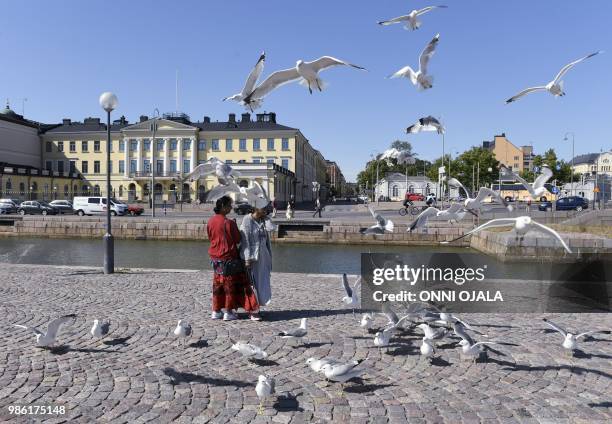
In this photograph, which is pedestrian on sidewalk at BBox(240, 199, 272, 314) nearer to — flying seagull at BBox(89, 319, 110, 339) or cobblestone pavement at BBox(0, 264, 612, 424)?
cobblestone pavement at BBox(0, 264, 612, 424)

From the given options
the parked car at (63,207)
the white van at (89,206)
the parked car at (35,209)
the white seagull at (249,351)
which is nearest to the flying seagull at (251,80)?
the white seagull at (249,351)

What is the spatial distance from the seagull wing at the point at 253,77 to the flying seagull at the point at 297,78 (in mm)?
44

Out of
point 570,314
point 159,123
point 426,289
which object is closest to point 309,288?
point 426,289

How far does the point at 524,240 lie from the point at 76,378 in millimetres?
20685

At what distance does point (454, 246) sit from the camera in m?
28.7

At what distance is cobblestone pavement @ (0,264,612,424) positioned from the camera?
4.44 m

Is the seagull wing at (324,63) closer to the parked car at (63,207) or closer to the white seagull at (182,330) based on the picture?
the white seagull at (182,330)

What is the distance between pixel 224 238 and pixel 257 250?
552mm

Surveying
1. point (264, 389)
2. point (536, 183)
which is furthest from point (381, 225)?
point (264, 389)

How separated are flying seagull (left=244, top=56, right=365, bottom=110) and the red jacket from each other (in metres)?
2.89

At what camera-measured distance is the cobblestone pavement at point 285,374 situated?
444cm

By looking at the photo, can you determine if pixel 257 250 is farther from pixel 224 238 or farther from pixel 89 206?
pixel 89 206

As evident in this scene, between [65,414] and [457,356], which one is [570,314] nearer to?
[457,356]

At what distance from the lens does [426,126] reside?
5.65 m
